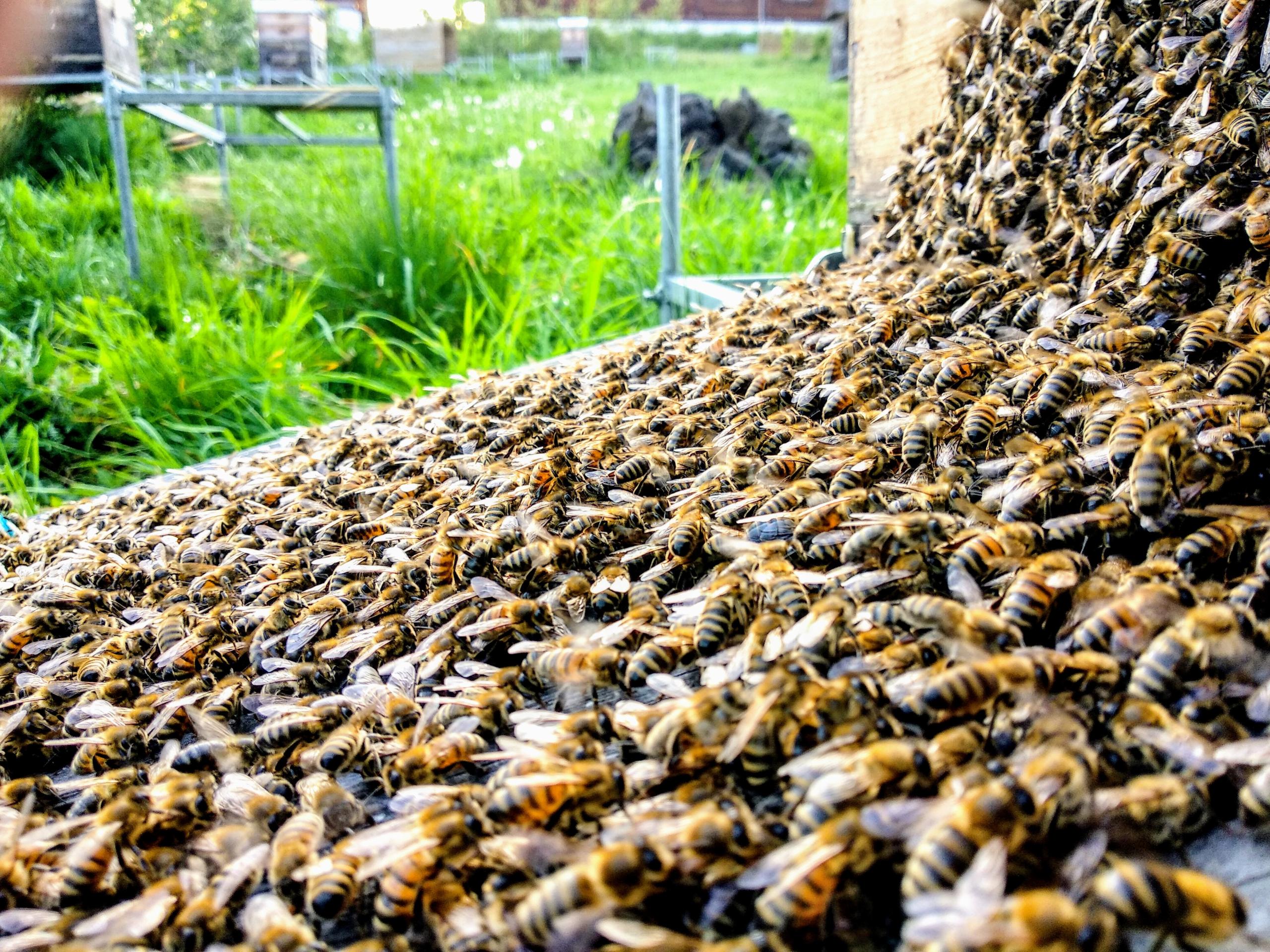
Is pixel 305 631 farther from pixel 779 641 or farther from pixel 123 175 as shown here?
pixel 123 175

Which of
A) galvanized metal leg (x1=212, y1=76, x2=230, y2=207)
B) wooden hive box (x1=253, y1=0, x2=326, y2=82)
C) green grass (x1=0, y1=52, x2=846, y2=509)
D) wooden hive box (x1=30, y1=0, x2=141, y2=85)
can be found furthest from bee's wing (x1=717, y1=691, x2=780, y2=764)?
wooden hive box (x1=253, y1=0, x2=326, y2=82)

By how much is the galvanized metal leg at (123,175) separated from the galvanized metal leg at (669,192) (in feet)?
16.4

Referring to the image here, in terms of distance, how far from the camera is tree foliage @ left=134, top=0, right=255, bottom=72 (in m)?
12.4

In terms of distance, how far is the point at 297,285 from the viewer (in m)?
8.43

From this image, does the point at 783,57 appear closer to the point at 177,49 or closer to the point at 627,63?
the point at 627,63

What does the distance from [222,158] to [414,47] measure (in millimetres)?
17163

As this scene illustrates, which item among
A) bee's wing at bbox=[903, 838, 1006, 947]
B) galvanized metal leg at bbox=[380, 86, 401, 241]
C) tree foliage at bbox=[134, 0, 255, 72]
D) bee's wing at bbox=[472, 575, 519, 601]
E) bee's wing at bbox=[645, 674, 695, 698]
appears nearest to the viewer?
bee's wing at bbox=[903, 838, 1006, 947]

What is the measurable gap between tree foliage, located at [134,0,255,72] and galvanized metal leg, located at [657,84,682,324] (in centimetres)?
749

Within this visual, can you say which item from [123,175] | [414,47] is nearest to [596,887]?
[123,175]

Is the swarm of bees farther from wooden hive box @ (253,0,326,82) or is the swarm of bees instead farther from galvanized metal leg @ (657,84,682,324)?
wooden hive box @ (253,0,326,82)

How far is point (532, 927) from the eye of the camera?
1.04 metres

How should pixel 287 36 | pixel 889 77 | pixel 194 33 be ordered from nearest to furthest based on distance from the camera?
pixel 889 77
pixel 287 36
pixel 194 33

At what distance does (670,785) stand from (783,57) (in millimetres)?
37613

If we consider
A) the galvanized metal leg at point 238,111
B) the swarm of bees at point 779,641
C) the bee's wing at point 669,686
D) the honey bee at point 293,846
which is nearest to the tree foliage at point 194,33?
the galvanized metal leg at point 238,111
